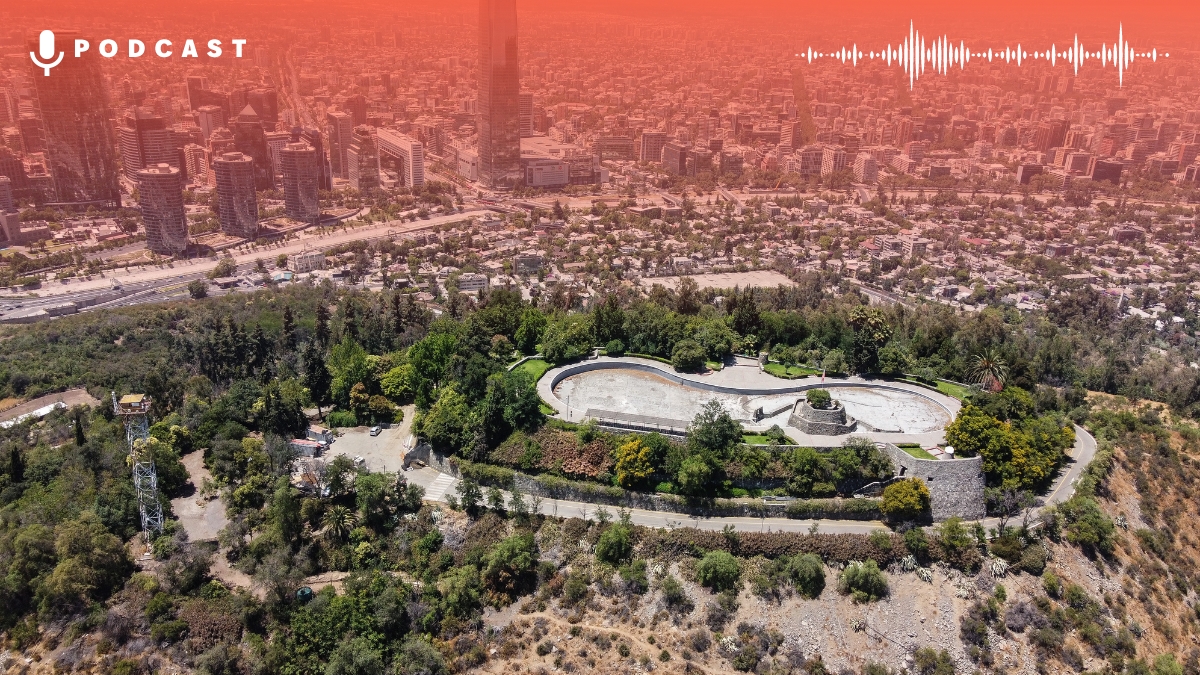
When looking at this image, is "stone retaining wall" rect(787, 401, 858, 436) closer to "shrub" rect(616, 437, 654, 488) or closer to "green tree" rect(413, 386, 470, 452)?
"shrub" rect(616, 437, 654, 488)

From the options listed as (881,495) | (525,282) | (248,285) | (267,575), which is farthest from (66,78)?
(881,495)

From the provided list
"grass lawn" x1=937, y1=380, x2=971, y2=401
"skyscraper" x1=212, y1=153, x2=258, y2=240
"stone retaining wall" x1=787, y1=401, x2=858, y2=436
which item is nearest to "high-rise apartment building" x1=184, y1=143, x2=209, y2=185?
"skyscraper" x1=212, y1=153, x2=258, y2=240

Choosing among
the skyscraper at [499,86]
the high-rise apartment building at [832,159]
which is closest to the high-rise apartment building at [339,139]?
the skyscraper at [499,86]

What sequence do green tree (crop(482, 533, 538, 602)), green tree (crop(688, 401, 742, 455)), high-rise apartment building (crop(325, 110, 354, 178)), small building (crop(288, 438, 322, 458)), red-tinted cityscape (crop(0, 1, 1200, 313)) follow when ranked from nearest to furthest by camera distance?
green tree (crop(482, 533, 538, 602)), green tree (crop(688, 401, 742, 455)), small building (crop(288, 438, 322, 458)), red-tinted cityscape (crop(0, 1, 1200, 313)), high-rise apartment building (crop(325, 110, 354, 178))

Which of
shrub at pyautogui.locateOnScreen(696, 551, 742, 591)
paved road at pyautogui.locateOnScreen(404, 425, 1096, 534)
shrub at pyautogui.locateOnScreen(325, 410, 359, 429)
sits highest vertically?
shrub at pyautogui.locateOnScreen(325, 410, 359, 429)

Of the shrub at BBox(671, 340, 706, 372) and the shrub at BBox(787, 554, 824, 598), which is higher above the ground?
the shrub at BBox(671, 340, 706, 372)

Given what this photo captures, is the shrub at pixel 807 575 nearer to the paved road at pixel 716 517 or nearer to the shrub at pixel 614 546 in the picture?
the paved road at pixel 716 517

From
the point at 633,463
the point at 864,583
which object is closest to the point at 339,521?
the point at 633,463
